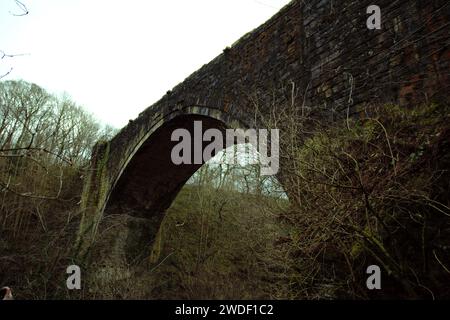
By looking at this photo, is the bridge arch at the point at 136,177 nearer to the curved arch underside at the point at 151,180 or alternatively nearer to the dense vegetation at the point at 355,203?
the curved arch underside at the point at 151,180

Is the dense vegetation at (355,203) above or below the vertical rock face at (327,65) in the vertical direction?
below

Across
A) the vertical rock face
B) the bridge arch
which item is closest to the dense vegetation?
the vertical rock face

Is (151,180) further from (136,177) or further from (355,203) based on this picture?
(355,203)

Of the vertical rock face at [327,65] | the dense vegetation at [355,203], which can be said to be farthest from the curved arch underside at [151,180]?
the dense vegetation at [355,203]

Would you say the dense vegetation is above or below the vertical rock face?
below

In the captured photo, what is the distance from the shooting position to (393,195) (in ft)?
7.39

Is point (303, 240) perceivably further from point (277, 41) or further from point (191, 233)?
point (191, 233)

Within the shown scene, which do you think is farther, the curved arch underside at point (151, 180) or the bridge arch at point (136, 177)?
the curved arch underside at point (151, 180)

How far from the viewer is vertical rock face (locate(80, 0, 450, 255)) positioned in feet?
10.4

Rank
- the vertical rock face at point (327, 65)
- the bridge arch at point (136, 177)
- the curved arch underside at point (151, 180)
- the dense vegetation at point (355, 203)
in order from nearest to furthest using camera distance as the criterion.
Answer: the dense vegetation at point (355, 203)
the vertical rock face at point (327, 65)
the bridge arch at point (136, 177)
the curved arch underside at point (151, 180)

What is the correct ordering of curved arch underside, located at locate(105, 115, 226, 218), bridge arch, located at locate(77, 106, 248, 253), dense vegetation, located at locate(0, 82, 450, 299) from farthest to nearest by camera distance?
curved arch underside, located at locate(105, 115, 226, 218)
bridge arch, located at locate(77, 106, 248, 253)
dense vegetation, located at locate(0, 82, 450, 299)

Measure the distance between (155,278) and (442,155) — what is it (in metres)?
9.49

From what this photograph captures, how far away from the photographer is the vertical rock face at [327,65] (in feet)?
10.4

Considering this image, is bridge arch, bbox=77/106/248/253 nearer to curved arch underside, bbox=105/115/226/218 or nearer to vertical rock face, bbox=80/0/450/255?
curved arch underside, bbox=105/115/226/218
